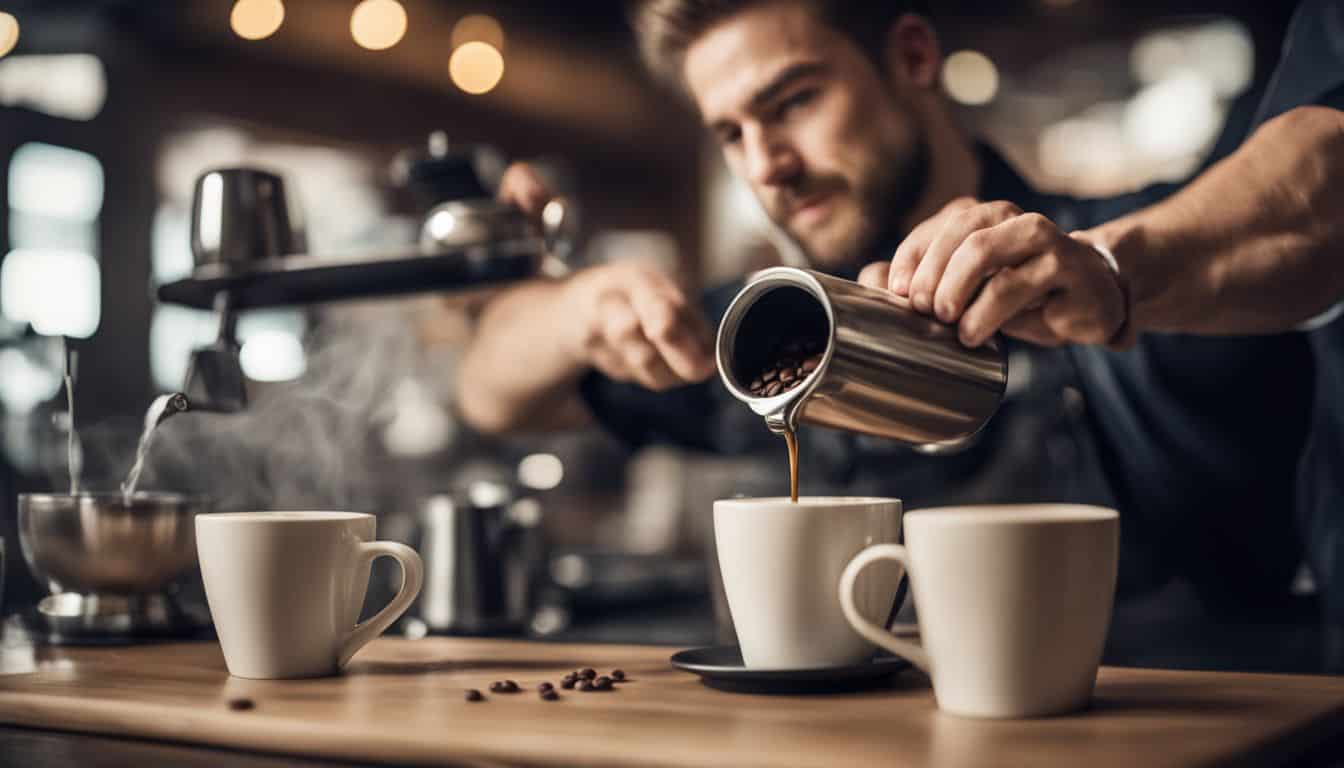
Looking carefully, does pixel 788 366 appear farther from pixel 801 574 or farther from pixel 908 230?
pixel 908 230

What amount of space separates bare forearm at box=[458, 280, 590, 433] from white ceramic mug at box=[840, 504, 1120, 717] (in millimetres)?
1134

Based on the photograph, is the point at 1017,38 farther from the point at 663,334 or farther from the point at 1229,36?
the point at 663,334

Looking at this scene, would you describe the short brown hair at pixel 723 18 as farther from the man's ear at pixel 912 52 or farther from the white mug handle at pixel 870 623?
the white mug handle at pixel 870 623

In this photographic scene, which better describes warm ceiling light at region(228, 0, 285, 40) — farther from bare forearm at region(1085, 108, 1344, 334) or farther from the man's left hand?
the man's left hand

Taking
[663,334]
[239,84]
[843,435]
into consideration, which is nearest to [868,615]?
[663,334]

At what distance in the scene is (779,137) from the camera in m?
1.63

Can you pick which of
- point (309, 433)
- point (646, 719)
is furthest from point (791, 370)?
point (309, 433)

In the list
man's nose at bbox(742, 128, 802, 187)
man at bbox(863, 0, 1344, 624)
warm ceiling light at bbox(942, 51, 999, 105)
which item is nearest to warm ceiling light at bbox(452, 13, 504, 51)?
warm ceiling light at bbox(942, 51, 999, 105)

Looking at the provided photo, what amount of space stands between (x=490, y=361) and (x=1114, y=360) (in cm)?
97

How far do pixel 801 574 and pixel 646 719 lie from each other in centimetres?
14

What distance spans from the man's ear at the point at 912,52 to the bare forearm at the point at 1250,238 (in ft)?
1.90

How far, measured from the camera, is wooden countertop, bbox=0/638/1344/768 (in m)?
0.63

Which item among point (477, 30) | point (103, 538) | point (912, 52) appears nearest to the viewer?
point (103, 538)

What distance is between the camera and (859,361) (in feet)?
2.75
